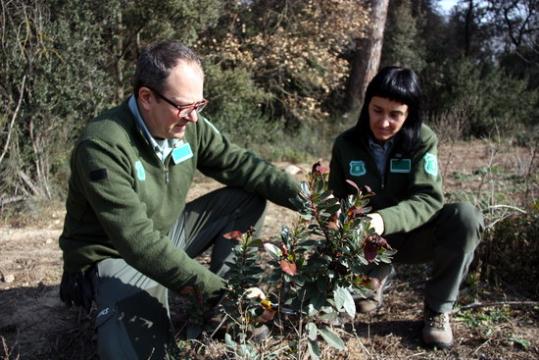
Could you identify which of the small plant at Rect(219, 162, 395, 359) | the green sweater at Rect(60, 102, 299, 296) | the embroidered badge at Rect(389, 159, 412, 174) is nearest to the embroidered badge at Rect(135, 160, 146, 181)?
the green sweater at Rect(60, 102, 299, 296)

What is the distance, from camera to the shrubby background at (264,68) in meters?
4.82

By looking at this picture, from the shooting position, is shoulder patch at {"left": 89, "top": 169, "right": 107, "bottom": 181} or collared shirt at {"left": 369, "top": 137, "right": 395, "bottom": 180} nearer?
shoulder patch at {"left": 89, "top": 169, "right": 107, "bottom": 181}

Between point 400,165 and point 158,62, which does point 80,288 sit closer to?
point 158,62

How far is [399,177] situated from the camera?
2.62m

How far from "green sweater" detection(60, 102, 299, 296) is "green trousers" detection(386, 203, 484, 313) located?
0.67 meters

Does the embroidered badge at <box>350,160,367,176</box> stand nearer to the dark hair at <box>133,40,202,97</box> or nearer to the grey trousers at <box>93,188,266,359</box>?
the grey trousers at <box>93,188,266,359</box>

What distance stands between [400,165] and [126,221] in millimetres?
1321

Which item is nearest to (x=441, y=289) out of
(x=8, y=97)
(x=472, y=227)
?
(x=472, y=227)

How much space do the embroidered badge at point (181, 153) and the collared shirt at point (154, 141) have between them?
0.02 meters

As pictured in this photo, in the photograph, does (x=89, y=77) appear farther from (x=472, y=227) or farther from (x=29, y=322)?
(x=472, y=227)

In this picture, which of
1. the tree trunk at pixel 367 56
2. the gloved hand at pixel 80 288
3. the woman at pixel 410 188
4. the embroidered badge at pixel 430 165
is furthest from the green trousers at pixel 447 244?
the tree trunk at pixel 367 56

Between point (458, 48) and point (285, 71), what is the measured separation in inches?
258

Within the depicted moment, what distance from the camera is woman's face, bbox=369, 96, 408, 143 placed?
246cm

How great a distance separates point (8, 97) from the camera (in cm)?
476
